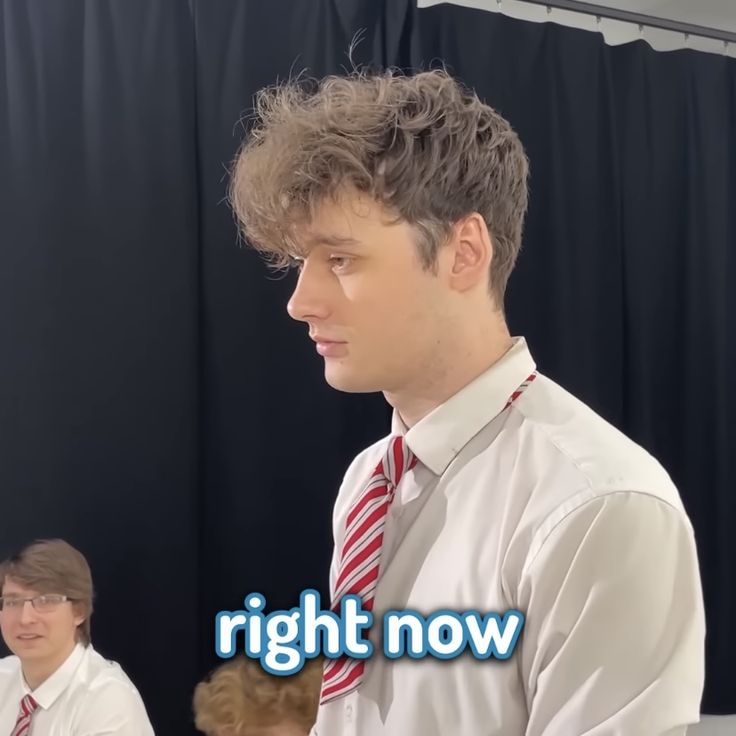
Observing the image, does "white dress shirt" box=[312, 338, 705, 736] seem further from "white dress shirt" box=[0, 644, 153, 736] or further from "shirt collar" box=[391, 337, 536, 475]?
"white dress shirt" box=[0, 644, 153, 736]

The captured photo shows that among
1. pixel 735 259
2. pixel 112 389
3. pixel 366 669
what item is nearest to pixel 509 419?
pixel 366 669

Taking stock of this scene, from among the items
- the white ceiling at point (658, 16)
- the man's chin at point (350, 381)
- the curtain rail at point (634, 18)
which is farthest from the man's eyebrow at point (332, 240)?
the white ceiling at point (658, 16)

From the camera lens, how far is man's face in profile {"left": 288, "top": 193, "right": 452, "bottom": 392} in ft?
2.56

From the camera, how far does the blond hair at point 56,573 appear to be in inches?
67.2

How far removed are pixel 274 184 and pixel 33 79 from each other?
138 cm

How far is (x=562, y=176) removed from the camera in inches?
95.3

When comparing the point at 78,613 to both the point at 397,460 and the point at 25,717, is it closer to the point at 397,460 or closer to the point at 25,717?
the point at 25,717

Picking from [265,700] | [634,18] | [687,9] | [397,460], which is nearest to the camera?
[397,460]

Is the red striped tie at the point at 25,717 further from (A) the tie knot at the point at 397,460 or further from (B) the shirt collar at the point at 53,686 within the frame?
(A) the tie knot at the point at 397,460

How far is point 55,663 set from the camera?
1.66 metres

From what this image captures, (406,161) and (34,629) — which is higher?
(406,161)

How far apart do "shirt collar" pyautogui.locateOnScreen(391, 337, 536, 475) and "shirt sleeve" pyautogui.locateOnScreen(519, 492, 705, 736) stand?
161 millimetres

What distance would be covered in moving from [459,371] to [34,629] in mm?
1228

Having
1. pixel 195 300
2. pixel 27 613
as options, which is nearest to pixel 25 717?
pixel 27 613
